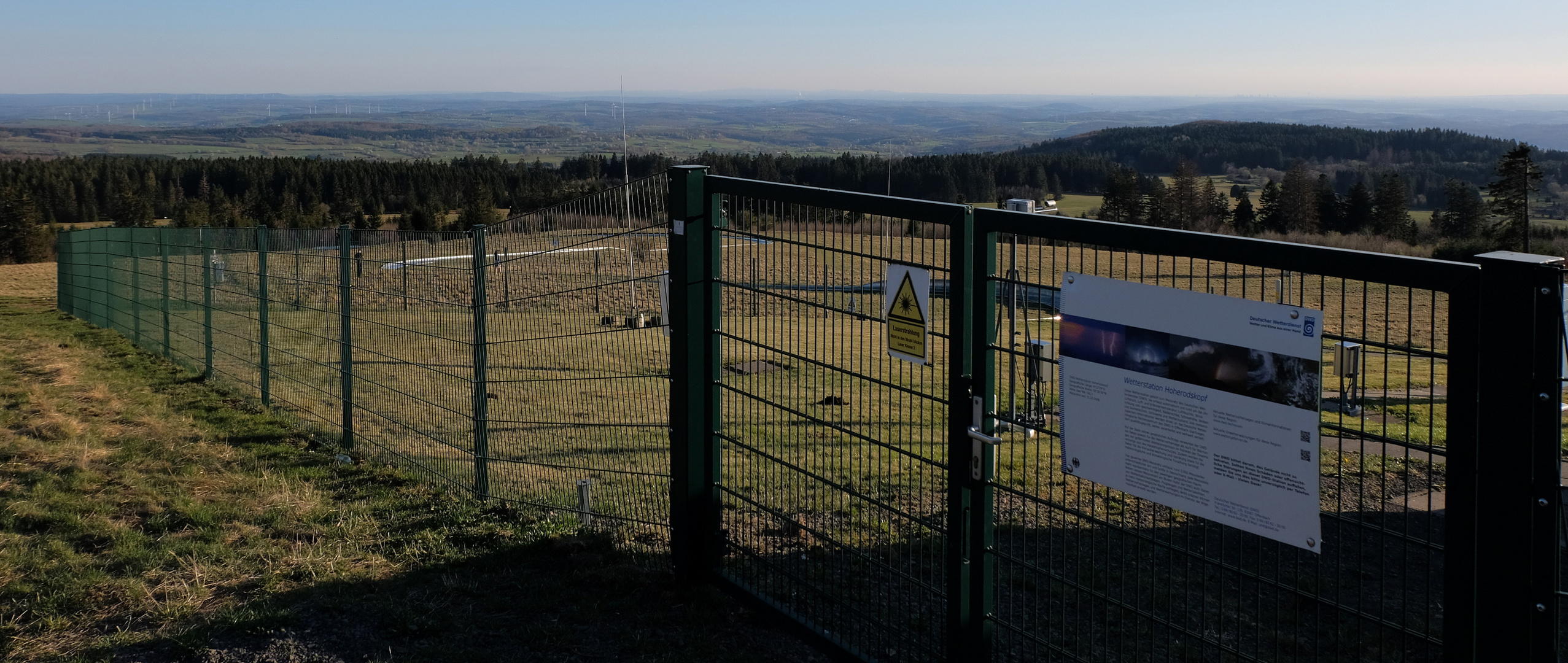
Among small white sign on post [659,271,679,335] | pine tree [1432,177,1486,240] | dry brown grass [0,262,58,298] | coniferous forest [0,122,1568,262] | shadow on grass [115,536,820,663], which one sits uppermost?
coniferous forest [0,122,1568,262]

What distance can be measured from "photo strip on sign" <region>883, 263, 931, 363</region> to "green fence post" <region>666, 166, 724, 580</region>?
1095 mm

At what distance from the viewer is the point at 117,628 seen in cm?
455

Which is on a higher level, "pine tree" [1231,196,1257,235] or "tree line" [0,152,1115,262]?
"tree line" [0,152,1115,262]

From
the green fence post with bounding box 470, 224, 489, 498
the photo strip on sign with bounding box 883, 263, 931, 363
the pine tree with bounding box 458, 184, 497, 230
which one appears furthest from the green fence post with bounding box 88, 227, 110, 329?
the pine tree with bounding box 458, 184, 497, 230

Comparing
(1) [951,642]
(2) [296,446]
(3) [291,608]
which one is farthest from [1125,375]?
(2) [296,446]

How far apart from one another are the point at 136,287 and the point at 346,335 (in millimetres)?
7684

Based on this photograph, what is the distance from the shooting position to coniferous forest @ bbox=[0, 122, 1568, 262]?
7456 centimetres

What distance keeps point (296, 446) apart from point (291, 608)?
155 inches

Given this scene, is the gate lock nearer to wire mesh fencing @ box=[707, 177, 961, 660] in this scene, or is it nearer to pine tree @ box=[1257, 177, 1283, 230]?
wire mesh fencing @ box=[707, 177, 961, 660]

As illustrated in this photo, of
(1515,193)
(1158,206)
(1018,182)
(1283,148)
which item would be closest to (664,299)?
(1515,193)

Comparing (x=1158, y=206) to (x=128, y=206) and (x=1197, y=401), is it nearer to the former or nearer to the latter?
(x=1197, y=401)

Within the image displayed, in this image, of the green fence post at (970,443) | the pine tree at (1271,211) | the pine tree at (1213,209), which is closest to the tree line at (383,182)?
the pine tree at (1213,209)

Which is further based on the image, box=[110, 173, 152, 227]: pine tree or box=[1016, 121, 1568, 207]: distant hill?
box=[1016, 121, 1568, 207]: distant hill

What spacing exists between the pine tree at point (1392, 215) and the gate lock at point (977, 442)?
258ft
